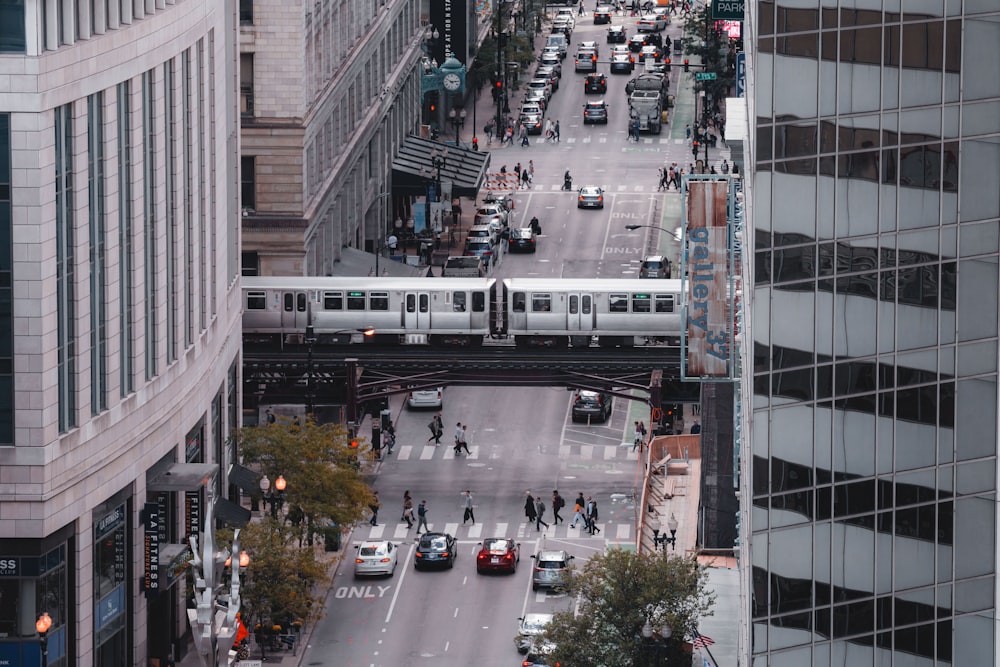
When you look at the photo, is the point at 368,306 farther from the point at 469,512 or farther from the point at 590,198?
the point at 590,198

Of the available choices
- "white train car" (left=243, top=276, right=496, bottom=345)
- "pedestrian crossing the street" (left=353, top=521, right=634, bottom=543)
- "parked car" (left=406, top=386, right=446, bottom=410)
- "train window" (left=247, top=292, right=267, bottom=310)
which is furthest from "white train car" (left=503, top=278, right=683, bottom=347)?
"pedestrian crossing the street" (left=353, top=521, right=634, bottom=543)

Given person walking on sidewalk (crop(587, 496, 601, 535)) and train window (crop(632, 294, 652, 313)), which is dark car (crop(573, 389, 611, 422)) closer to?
train window (crop(632, 294, 652, 313))

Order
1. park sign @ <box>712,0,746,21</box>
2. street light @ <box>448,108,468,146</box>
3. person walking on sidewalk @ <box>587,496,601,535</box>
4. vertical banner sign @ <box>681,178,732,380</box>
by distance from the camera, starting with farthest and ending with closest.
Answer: street light @ <box>448,108,468,146</box>
person walking on sidewalk @ <box>587,496,601,535</box>
park sign @ <box>712,0,746,21</box>
vertical banner sign @ <box>681,178,732,380</box>

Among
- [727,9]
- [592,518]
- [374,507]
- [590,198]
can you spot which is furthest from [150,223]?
[590,198]

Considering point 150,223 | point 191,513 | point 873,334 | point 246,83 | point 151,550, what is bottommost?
point 151,550

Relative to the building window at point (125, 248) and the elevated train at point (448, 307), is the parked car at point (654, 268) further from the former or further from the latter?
the building window at point (125, 248)
